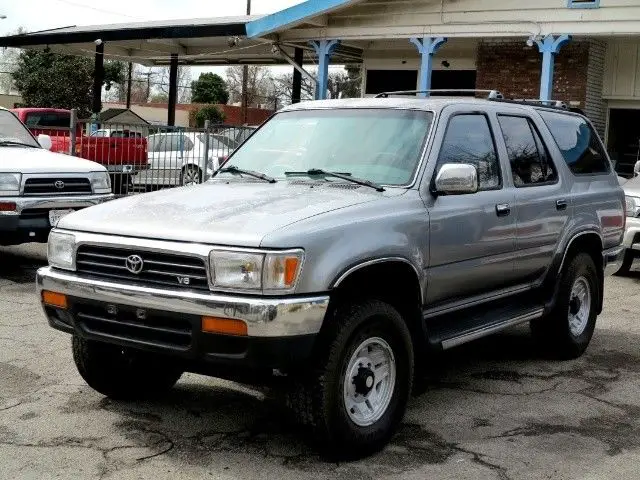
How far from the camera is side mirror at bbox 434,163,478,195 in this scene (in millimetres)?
5078

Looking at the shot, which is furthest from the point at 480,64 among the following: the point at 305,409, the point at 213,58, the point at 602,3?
the point at 305,409

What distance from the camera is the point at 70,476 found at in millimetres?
4211

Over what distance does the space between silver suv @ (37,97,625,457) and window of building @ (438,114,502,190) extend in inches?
0.6

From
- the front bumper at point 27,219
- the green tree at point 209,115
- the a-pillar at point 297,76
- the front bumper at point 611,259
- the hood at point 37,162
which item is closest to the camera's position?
the front bumper at point 611,259

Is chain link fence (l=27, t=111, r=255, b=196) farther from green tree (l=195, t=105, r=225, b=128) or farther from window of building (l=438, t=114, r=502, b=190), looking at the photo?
green tree (l=195, t=105, r=225, b=128)

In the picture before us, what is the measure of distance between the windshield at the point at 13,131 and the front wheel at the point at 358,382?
23.9 ft

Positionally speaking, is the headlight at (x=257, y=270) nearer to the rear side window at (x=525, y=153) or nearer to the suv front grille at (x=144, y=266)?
the suv front grille at (x=144, y=266)

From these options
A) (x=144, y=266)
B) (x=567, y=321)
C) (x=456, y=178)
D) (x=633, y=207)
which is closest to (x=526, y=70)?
(x=633, y=207)

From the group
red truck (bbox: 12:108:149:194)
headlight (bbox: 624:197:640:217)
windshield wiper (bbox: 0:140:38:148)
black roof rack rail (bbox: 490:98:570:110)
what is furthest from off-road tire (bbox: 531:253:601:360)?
red truck (bbox: 12:108:149:194)

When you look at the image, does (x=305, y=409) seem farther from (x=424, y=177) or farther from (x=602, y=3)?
(x=602, y=3)

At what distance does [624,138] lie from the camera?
20750 mm

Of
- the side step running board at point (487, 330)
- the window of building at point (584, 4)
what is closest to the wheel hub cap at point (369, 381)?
the side step running board at point (487, 330)

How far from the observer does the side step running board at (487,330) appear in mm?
5277

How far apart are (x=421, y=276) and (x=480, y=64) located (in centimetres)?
1652
